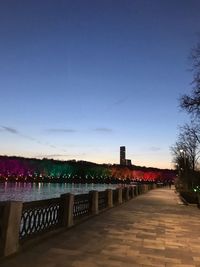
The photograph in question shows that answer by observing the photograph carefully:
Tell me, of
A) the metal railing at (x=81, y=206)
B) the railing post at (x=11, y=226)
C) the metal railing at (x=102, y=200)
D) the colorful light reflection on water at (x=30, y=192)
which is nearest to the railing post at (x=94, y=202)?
the metal railing at (x=81, y=206)

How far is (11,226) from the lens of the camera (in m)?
9.05

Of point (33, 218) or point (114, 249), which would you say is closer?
point (114, 249)

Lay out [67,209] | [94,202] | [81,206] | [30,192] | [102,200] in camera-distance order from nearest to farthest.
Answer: [67,209] → [81,206] → [94,202] → [102,200] → [30,192]

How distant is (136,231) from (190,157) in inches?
2113

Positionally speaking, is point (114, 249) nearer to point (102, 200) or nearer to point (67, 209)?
point (67, 209)

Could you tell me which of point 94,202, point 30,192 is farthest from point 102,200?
point 30,192

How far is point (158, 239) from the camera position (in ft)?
42.5

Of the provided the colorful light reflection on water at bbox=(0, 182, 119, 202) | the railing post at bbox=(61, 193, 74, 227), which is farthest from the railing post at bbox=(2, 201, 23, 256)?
the colorful light reflection on water at bbox=(0, 182, 119, 202)

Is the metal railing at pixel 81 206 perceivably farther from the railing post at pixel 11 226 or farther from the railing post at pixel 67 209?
the railing post at pixel 11 226

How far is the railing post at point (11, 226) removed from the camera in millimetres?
8859

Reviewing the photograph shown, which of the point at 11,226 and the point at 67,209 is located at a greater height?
the point at 67,209

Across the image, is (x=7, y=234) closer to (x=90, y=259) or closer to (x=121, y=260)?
(x=90, y=259)

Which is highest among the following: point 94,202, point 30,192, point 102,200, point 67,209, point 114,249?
point 30,192

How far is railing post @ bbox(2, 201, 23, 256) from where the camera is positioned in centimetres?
886
